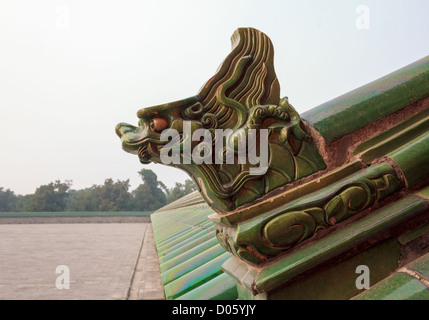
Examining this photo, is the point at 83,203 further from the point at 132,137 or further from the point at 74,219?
the point at 132,137

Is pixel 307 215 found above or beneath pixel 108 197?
beneath

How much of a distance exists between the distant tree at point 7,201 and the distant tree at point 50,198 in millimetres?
15790

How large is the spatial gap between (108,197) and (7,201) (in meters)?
22.8

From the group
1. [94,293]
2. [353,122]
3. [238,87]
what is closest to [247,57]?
[238,87]

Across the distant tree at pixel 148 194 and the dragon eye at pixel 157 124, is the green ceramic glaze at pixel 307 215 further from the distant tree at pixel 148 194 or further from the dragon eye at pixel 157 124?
the distant tree at pixel 148 194

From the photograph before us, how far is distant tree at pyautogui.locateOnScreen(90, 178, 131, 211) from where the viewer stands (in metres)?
47.2

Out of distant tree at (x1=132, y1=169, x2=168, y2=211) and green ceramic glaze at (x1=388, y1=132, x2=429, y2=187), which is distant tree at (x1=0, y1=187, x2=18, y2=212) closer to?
distant tree at (x1=132, y1=169, x2=168, y2=211)

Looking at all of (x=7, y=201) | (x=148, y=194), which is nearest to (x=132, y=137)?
(x=148, y=194)

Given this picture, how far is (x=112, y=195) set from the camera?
4834 centimetres

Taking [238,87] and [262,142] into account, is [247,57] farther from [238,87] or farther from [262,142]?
[262,142]

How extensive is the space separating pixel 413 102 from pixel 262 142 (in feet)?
1.76

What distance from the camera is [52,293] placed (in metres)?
3.92

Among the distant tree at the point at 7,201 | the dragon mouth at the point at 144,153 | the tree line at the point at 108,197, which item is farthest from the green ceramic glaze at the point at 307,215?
the distant tree at the point at 7,201
